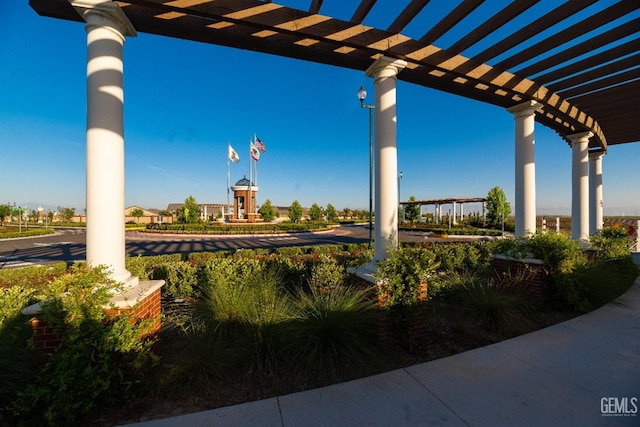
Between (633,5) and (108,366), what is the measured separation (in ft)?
24.9

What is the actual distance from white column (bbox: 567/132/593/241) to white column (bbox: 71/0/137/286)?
36.7ft

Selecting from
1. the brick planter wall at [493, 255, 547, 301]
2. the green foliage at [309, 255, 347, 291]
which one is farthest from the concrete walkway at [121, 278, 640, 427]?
the green foliage at [309, 255, 347, 291]

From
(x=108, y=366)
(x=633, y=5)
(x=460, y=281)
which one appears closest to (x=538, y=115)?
(x=633, y=5)

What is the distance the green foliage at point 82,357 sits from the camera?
2.26 m

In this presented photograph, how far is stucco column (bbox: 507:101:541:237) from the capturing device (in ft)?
19.5

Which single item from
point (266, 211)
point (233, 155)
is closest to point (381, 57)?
point (233, 155)

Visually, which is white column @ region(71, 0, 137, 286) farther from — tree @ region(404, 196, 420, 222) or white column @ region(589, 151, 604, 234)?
tree @ region(404, 196, 420, 222)

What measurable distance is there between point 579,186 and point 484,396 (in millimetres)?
8905

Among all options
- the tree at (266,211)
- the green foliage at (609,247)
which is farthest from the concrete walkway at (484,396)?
the tree at (266,211)

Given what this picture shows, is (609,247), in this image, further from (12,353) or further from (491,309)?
(12,353)

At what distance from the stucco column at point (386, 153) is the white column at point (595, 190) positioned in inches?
437

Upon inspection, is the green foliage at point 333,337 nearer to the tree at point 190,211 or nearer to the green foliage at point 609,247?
the green foliage at point 609,247

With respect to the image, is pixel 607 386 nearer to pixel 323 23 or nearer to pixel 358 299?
pixel 358 299

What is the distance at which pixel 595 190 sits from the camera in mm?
10555
